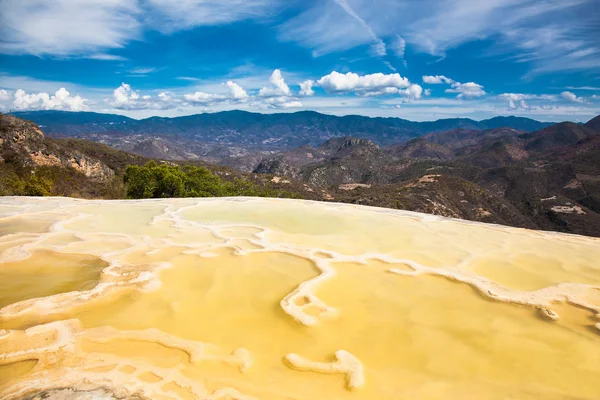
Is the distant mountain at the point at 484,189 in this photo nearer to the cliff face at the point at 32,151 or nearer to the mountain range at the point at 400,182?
the mountain range at the point at 400,182

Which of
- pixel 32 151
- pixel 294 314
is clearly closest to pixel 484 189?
pixel 32 151

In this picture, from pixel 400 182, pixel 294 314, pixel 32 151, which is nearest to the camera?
pixel 294 314

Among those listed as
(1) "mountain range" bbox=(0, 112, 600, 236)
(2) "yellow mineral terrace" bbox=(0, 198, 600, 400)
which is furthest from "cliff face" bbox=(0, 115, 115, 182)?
(2) "yellow mineral terrace" bbox=(0, 198, 600, 400)

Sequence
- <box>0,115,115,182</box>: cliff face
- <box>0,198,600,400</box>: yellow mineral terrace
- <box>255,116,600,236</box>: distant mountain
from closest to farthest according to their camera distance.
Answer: <box>0,198,600,400</box>: yellow mineral terrace
<box>0,115,115,182</box>: cliff face
<box>255,116,600,236</box>: distant mountain

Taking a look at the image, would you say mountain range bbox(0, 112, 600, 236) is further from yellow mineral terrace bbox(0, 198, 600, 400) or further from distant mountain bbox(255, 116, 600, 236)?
yellow mineral terrace bbox(0, 198, 600, 400)

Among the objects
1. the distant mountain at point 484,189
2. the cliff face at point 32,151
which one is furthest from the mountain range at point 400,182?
the distant mountain at point 484,189

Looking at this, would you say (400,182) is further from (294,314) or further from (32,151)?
(294,314)
